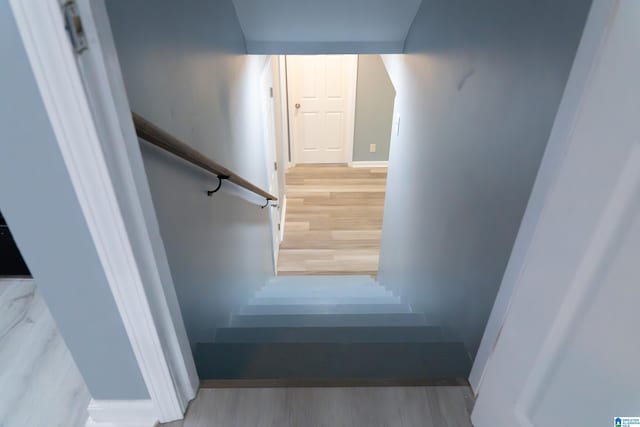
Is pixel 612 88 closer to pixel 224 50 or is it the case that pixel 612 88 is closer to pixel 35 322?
pixel 224 50

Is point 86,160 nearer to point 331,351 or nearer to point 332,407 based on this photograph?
point 332,407

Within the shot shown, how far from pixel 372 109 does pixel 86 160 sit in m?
5.56

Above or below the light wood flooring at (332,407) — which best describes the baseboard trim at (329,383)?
above

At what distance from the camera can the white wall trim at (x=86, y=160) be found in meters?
0.62

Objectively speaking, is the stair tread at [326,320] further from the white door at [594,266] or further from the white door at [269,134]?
the white door at [269,134]

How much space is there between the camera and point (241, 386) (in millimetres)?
1323

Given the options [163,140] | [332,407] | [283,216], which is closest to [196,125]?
[163,140]

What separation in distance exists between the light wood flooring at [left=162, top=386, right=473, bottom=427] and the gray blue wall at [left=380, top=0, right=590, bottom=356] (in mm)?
259

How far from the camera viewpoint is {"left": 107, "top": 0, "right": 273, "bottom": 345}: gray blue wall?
958 millimetres

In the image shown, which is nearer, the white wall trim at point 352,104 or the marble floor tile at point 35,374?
the marble floor tile at point 35,374

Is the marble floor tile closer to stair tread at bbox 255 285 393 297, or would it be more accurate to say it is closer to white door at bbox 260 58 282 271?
stair tread at bbox 255 285 393 297

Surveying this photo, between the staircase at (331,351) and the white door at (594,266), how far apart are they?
1.89ft

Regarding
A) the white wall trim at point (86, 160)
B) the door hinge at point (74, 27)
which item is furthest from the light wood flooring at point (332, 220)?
the door hinge at point (74, 27)

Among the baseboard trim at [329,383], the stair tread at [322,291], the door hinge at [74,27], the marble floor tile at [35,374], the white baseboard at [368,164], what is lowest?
the stair tread at [322,291]
